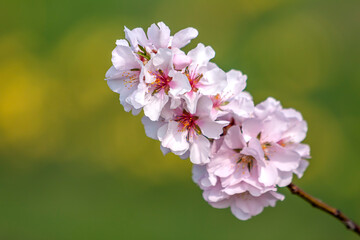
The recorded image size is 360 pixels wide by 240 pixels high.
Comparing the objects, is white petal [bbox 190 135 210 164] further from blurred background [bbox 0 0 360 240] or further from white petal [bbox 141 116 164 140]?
blurred background [bbox 0 0 360 240]

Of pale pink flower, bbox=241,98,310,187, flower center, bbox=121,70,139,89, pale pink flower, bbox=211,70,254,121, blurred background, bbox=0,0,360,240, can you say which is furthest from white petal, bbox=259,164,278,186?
blurred background, bbox=0,0,360,240

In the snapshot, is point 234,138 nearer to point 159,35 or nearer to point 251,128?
point 251,128

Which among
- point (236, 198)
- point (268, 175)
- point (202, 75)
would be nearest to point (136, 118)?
point (236, 198)

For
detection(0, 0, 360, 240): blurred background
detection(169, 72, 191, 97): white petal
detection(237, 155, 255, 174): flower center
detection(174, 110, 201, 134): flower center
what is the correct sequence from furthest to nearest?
detection(0, 0, 360, 240): blurred background
detection(237, 155, 255, 174): flower center
detection(174, 110, 201, 134): flower center
detection(169, 72, 191, 97): white petal

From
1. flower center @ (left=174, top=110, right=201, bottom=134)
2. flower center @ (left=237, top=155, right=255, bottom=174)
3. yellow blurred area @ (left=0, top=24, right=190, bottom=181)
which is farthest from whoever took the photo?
yellow blurred area @ (left=0, top=24, right=190, bottom=181)

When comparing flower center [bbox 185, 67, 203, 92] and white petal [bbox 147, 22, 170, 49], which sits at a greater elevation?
white petal [bbox 147, 22, 170, 49]

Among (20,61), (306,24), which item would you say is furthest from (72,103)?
(306,24)

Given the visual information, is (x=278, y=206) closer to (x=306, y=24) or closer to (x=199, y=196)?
(x=199, y=196)
